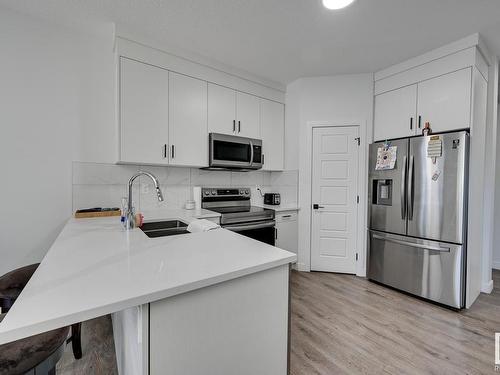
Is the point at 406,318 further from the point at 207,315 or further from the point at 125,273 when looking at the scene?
the point at 125,273

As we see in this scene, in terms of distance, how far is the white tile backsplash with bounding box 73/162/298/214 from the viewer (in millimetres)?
2328

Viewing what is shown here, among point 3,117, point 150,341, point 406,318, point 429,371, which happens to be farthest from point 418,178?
point 3,117

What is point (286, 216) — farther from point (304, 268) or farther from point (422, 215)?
point (422, 215)

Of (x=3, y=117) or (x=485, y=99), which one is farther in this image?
(x=485, y=99)

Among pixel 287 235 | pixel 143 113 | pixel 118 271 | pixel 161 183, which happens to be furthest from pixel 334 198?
pixel 118 271

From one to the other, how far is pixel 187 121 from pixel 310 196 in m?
1.84

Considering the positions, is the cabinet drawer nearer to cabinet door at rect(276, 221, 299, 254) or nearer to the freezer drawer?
cabinet door at rect(276, 221, 299, 254)

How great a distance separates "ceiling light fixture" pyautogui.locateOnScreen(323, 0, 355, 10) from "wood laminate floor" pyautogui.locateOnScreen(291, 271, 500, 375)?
8.40 feet

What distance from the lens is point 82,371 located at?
155 centimetres

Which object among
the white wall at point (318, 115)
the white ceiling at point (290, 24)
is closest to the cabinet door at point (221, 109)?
the white ceiling at point (290, 24)

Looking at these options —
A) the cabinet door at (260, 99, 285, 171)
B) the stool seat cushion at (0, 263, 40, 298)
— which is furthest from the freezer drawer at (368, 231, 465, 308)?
the stool seat cushion at (0, 263, 40, 298)

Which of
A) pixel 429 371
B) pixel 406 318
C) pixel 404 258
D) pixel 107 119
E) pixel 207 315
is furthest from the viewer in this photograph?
pixel 404 258

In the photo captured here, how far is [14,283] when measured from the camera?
Answer: 54.6 inches

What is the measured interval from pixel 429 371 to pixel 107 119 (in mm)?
3309
